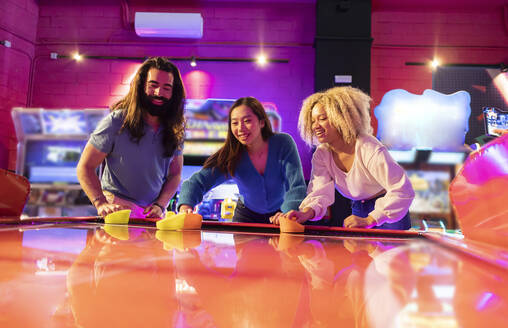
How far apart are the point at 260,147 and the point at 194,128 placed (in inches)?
73.2

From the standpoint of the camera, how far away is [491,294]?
0.85 feet

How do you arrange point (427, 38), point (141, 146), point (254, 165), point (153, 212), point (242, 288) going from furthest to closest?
point (427, 38) → point (254, 165) → point (141, 146) → point (153, 212) → point (242, 288)

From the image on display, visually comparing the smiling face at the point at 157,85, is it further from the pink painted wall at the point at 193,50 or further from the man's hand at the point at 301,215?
the pink painted wall at the point at 193,50

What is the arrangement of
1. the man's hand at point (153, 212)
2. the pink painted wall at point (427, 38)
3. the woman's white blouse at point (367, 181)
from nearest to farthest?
the woman's white blouse at point (367, 181) → the man's hand at point (153, 212) → the pink painted wall at point (427, 38)

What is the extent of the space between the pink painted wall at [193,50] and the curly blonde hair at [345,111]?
2150mm

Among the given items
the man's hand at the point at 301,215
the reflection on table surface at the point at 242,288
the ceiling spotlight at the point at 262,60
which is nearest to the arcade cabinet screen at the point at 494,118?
the ceiling spotlight at the point at 262,60

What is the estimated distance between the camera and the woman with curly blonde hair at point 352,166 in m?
1.39

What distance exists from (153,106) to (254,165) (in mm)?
568

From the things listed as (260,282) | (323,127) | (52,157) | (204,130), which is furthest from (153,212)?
(52,157)

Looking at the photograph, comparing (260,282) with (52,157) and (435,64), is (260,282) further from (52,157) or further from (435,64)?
(435,64)

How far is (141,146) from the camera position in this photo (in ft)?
5.19

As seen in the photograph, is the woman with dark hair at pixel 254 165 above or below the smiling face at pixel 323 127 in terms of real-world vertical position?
below

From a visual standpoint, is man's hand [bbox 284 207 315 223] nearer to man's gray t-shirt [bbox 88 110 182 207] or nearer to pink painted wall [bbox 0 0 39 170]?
man's gray t-shirt [bbox 88 110 182 207]

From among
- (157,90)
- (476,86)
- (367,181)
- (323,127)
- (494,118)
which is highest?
(476,86)
